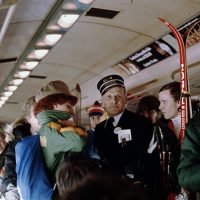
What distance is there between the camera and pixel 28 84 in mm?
10297

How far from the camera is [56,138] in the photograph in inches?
110

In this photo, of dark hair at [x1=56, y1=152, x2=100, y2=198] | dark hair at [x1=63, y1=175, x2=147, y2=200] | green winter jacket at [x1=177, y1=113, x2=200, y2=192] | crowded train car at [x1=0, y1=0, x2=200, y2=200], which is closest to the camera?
dark hair at [x1=63, y1=175, x2=147, y2=200]

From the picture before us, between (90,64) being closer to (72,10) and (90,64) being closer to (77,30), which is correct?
(77,30)

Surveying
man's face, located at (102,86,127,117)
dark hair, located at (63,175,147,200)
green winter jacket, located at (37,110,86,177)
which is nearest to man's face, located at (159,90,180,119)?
man's face, located at (102,86,127,117)

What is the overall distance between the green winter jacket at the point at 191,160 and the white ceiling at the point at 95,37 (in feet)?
9.16

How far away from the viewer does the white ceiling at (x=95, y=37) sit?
521cm

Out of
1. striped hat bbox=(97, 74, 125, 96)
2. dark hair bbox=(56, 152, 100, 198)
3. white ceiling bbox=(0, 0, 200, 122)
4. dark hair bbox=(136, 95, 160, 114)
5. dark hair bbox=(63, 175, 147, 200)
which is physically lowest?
dark hair bbox=(63, 175, 147, 200)

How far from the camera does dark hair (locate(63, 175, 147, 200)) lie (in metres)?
1.12

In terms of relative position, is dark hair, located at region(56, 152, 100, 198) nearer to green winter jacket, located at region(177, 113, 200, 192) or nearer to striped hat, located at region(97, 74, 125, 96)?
green winter jacket, located at region(177, 113, 200, 192)

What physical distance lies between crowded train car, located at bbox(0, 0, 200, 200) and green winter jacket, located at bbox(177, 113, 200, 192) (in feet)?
0.05

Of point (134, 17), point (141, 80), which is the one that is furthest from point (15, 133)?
point (141, 80)

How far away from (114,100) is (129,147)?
414mm

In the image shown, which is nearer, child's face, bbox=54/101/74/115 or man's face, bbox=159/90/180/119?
child's face, bbox=54/101/74/115

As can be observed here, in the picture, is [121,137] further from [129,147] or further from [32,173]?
[32,173]
